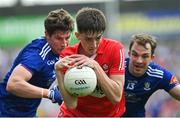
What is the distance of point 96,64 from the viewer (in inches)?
266

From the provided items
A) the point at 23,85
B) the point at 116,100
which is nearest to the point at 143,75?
the point at 23,85

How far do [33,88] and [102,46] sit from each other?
1.33m

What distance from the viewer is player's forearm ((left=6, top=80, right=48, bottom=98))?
315 inches

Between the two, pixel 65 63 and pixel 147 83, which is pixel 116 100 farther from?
pixel 147 83

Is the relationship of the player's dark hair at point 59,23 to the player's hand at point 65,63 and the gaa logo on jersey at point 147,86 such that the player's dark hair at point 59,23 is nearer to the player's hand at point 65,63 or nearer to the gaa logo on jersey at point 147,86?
the gaa logo on jersey at point 147,86

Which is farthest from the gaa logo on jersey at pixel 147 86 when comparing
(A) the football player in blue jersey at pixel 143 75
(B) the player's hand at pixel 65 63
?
(B) the player's hand at pixel 65 63

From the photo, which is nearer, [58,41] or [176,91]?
[58,41]

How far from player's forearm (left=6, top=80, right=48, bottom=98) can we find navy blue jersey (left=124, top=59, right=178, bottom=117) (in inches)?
44.4

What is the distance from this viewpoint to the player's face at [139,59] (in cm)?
840

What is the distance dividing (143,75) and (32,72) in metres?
1.41

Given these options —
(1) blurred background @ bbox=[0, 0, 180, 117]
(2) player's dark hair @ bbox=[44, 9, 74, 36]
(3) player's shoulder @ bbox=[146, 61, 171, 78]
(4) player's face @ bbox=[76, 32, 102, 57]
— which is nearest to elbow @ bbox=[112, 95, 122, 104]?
(4) player's face @ bbox=[76, 32, 102, 57]

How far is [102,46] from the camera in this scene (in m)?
7.09

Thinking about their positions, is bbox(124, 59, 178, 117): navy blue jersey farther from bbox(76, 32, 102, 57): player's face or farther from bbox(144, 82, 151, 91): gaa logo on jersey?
bbox(76, 32, 102, 57): player's face

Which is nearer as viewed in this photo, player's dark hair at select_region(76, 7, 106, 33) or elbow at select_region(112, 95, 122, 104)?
player's dark hair at select_region(76, 7, 106, 33)
